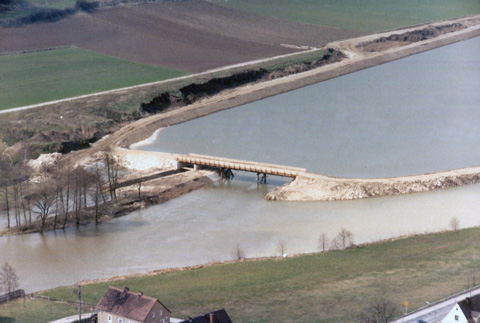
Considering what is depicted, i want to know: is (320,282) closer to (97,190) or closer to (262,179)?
(97,190)

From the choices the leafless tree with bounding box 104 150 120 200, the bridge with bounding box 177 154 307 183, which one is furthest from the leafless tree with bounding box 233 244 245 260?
the bridge with bounding box 177 154 307 183

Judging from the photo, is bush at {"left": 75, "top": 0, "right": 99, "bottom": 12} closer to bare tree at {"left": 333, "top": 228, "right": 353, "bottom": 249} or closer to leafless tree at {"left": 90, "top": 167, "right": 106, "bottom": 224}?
leafless tree at {"left": 90, "top": 167, "right": 106, "bottom": 224}

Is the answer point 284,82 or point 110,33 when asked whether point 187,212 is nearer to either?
point 284,82

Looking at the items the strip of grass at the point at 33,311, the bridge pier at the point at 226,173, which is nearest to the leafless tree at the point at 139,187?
the bridge pier at the point at 226,173

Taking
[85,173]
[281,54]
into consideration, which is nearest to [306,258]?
[85,173]

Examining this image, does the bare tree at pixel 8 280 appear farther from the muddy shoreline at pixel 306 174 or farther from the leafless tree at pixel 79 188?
the leafless tree at pixel 79 188

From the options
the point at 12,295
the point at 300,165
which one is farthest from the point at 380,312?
the point at 300,165
